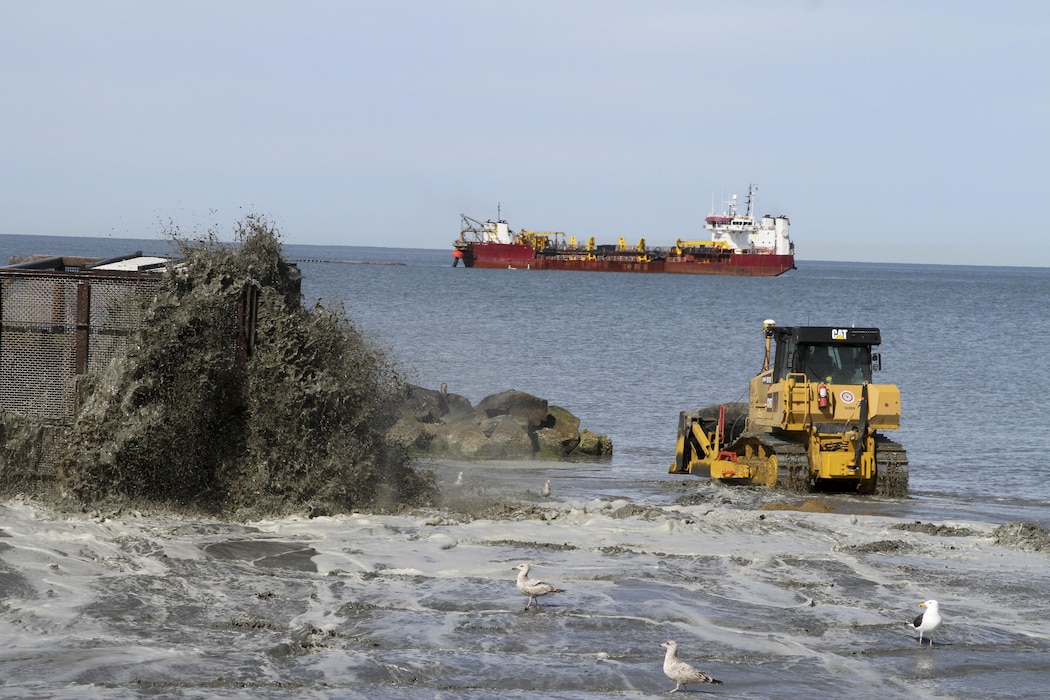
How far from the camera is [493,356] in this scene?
4328 centimetres

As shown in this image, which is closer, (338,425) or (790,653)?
(790,653)

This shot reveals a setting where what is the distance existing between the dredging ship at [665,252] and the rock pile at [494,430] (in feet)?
331

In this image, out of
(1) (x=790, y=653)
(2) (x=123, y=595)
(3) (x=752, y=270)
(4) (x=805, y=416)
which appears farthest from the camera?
(3) (x=752, y=270)

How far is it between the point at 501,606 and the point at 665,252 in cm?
12256

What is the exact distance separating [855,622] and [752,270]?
120015mm

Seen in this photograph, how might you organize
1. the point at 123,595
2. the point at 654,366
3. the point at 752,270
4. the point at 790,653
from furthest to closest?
the point at 752,270 → the point at 654,366 → the point at 123,595 → the point at 790,653

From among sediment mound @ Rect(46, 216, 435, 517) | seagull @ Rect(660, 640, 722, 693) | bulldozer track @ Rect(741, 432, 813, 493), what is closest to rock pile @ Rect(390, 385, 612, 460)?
bulldozer track @ Rect(741, 432, 813, 493)

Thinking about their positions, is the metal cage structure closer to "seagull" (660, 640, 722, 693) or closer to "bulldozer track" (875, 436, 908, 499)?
"seagull" (660, 640, 722, 693)

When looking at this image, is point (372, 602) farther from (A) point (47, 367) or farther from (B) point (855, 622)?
(A) point (47, 367)

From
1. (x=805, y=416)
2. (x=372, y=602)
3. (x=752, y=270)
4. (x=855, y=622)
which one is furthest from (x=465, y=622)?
(x=752, y=270)

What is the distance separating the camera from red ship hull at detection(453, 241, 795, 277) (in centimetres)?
12712

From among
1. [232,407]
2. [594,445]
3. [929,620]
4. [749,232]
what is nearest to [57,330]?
[232,407]

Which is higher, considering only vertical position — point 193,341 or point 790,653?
point 193,341

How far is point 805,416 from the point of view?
19.7 meters
